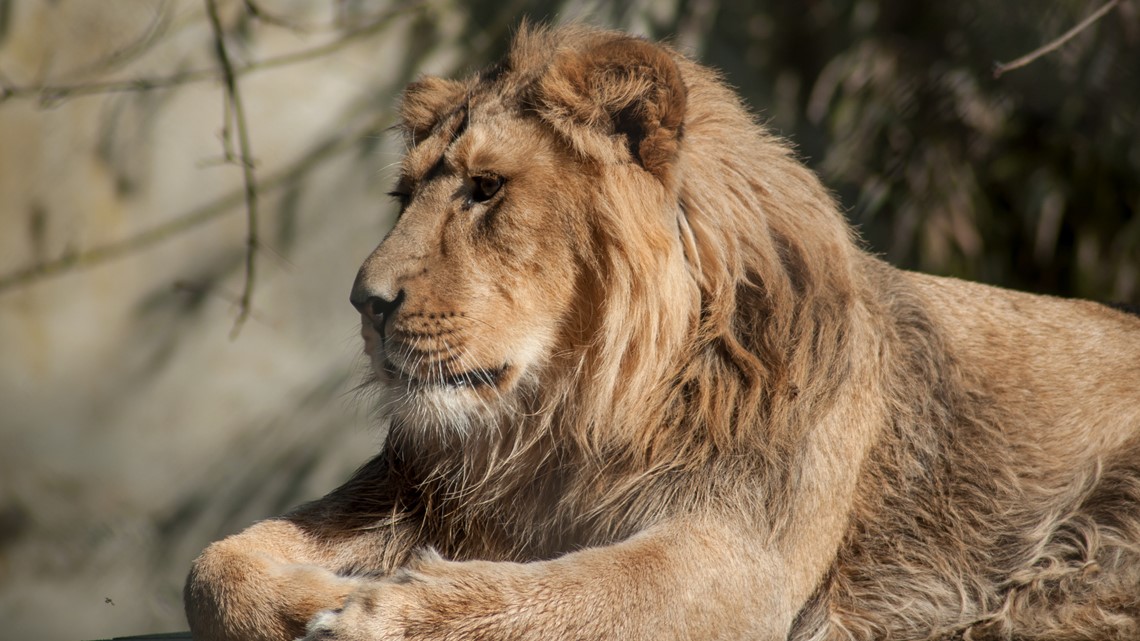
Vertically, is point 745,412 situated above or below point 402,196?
below

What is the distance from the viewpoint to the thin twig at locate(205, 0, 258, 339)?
476 centimetres

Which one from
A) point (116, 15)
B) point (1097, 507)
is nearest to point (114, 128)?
point (116, 15)

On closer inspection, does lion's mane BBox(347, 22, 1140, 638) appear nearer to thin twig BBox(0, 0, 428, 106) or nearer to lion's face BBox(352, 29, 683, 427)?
lion's face BBox(352, 29, 683, 427)

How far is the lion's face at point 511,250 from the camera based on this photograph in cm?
244

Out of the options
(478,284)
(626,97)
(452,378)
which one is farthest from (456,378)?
(626,97)

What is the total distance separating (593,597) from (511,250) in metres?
0.67

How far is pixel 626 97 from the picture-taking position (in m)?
2.51

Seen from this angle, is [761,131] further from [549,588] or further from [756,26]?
[756,26]

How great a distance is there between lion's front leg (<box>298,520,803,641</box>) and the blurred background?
9.25 feet

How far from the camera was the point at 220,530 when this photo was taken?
512 cm

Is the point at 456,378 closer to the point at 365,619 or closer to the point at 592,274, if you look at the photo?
the point at 592,274

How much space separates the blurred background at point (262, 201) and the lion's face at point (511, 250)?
7.52 feet

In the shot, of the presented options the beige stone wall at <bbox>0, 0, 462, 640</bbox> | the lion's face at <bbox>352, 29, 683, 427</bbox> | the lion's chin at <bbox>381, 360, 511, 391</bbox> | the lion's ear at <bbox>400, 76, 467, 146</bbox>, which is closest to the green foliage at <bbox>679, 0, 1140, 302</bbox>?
the beige stone wall at <bbox>0, 0, 462, 640</bbox>

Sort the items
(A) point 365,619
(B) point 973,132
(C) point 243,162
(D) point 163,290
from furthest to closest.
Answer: (B) point 973,132 < (D) point 163,290 < (C) point 243,162 < (A) point 365,619
